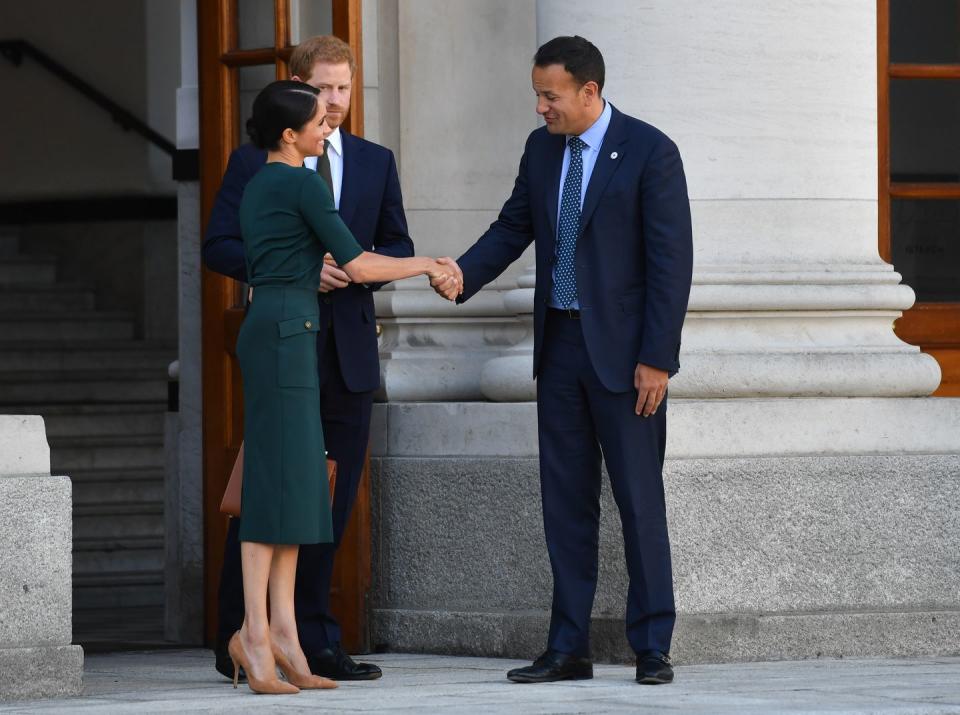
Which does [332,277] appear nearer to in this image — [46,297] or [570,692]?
[570,692]

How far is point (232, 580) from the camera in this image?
615 centimetres

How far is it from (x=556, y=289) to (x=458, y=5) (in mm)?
1815

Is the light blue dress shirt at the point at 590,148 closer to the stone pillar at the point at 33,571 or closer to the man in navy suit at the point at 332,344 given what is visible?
the man in navy suit at the point at 332,344

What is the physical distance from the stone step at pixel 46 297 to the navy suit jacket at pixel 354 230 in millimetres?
7617

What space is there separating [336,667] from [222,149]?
2279mm

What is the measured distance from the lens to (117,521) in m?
11.8

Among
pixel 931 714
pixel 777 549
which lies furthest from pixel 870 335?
pixel 931 714

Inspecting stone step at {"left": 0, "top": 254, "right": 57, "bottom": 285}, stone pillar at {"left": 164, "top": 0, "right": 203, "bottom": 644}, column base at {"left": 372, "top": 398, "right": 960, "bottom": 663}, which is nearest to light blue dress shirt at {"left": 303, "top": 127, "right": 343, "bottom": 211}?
column base at {"left": 372, "top": 398, "right": 960, "bottom": 663}

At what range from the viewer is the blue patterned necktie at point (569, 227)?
606 centimetres

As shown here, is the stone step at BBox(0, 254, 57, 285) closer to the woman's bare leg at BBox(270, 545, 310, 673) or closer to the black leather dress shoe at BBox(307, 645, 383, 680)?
the black leather dress shoe at BBox(307, 645, 383, 680)

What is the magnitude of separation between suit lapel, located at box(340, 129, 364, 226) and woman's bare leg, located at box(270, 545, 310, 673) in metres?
1.05

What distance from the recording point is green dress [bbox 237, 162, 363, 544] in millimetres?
5750

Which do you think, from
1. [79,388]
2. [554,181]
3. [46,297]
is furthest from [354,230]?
[46,297]

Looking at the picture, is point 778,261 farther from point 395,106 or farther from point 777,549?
point 395,106
